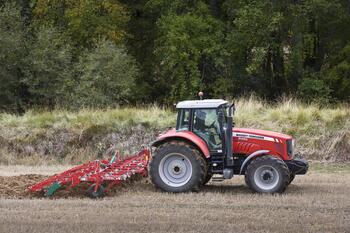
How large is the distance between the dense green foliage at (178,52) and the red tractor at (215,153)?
1576 centimetres

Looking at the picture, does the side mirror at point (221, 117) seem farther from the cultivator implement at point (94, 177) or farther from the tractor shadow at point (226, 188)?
the cultivator implement at point (94, 177)

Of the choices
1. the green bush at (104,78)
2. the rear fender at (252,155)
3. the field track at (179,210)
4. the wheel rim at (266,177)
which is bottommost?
the field track at (179,210)

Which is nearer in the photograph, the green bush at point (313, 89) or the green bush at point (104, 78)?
the green bush at point (104, 78)

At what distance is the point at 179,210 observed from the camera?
1112 centimetres

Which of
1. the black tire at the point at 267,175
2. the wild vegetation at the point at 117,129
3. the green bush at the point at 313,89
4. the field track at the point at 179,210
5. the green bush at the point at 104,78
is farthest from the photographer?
the green bush at the point at 313,89

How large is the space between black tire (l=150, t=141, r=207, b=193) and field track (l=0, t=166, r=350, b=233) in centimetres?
23

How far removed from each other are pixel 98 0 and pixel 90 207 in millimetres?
26206

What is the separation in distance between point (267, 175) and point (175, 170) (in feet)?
5.98

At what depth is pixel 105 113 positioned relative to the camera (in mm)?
22328

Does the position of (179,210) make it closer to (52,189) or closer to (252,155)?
(252,155)

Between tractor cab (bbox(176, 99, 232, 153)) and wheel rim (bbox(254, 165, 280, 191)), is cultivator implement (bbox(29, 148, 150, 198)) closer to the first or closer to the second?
tractor cab (bbox(176, 99, 232, 153))

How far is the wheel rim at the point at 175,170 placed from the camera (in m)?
13.2

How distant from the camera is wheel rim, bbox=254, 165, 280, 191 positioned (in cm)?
1289

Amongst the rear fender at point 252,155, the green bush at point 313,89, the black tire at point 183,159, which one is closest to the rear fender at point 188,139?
the black tire at point 183,159
